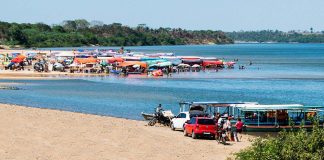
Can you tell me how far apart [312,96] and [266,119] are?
107ft

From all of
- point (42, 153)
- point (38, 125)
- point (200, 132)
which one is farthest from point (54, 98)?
point (42, 153)

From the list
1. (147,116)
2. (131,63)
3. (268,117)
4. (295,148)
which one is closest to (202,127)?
(268,117)

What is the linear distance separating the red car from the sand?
19.9 inches

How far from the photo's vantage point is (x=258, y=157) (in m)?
17.0

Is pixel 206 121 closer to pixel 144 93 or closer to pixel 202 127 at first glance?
pixel 202 127

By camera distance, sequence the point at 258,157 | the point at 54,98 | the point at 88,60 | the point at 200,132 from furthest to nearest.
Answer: the point at 88,60
the point at 54,98
the point at 200,132
the point at 258,157

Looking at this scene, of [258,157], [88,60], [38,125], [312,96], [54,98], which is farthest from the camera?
[88,60]

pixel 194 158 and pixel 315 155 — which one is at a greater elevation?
pixel 315 155

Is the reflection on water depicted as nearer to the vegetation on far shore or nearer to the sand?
the sand

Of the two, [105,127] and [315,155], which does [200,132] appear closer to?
[105,127]

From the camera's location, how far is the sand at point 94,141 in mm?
28266

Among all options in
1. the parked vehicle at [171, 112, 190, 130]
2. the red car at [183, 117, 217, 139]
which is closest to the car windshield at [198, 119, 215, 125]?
the red car at [183, 117, 217, 139]

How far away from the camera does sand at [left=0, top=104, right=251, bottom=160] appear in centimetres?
2827

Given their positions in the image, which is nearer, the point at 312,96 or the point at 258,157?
the point at 258,157
